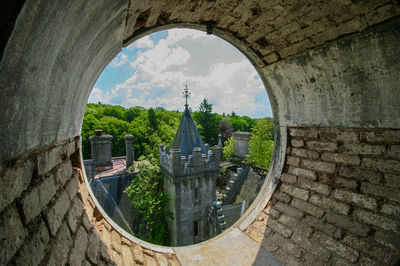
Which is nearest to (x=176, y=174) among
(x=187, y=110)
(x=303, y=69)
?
(x=187, y=110)

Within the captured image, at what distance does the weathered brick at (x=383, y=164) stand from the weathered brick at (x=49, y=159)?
2.92 metres

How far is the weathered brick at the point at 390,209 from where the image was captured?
191 cm

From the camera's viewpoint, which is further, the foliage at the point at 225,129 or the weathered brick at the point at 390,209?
the foliage at the point at 225,129

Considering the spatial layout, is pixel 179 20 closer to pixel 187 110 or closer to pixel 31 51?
pixel 31 51

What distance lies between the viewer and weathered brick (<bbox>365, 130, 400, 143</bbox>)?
195cm

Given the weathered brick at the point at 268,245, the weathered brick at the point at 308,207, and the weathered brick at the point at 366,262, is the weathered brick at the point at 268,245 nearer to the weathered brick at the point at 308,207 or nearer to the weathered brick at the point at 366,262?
the weathered brick at the point at 308,207

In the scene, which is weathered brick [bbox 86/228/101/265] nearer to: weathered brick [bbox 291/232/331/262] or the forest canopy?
weathered brick [bbox 291/232/331/262]

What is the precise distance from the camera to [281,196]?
9.45ft

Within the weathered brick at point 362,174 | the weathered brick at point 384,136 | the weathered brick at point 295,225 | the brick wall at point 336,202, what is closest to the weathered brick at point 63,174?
the brick wall at point 336,202

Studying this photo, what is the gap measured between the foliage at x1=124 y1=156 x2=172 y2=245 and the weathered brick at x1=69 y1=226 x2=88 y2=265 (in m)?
10.3

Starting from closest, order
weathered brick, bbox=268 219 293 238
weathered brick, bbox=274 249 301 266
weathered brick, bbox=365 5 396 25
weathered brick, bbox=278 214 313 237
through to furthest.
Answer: weathered brick, bbox=365 5 396 25, weathered brick, bbox=274 249 301 266, weathered brick, bbox=278 214 313 237, weathered brick, bbox=268 219 293 238

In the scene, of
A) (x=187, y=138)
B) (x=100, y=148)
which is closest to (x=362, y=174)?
(x=187, y=138)

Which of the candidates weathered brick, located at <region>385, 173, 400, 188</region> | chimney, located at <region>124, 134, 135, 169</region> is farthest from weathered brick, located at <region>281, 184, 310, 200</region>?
chimney, located at <region>124, 134, 135, 169</region>

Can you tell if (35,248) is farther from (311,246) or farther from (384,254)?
(384,254)
